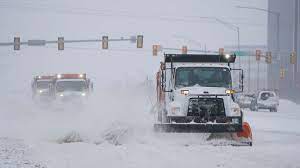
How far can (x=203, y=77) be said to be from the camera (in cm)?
1978

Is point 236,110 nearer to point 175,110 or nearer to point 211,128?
point 211,128

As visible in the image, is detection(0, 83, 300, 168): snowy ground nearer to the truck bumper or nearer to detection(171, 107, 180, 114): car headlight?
the truck bumper

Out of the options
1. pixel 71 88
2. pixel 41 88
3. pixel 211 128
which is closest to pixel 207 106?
pixel 211 128

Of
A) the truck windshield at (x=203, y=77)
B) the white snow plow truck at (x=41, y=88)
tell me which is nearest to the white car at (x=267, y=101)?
the white snow plow truck at (x=41, y=88)

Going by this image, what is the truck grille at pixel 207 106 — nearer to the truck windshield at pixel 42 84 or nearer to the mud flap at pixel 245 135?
the mud flap at pixel 245 135

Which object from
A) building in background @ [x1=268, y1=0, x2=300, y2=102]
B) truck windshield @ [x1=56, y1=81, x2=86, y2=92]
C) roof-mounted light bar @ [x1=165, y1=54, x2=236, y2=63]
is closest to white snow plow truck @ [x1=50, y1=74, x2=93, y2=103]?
truck windshield @ [x1=56, y1=81, x2=86, y2=92]

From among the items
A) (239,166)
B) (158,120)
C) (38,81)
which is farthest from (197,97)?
(38,81)

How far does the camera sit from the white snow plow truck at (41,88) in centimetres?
4234

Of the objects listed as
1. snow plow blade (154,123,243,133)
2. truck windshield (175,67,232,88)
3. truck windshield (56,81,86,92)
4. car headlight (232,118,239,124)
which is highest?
truck windshield (175,67,232,88)

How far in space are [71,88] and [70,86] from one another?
0.52 ft

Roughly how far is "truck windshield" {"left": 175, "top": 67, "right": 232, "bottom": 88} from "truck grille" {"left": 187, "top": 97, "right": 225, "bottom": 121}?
740 mm

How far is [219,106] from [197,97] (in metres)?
0.67

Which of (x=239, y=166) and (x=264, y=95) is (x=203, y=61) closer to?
(x=239, y=166)

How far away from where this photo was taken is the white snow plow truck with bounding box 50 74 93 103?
36.6 m
